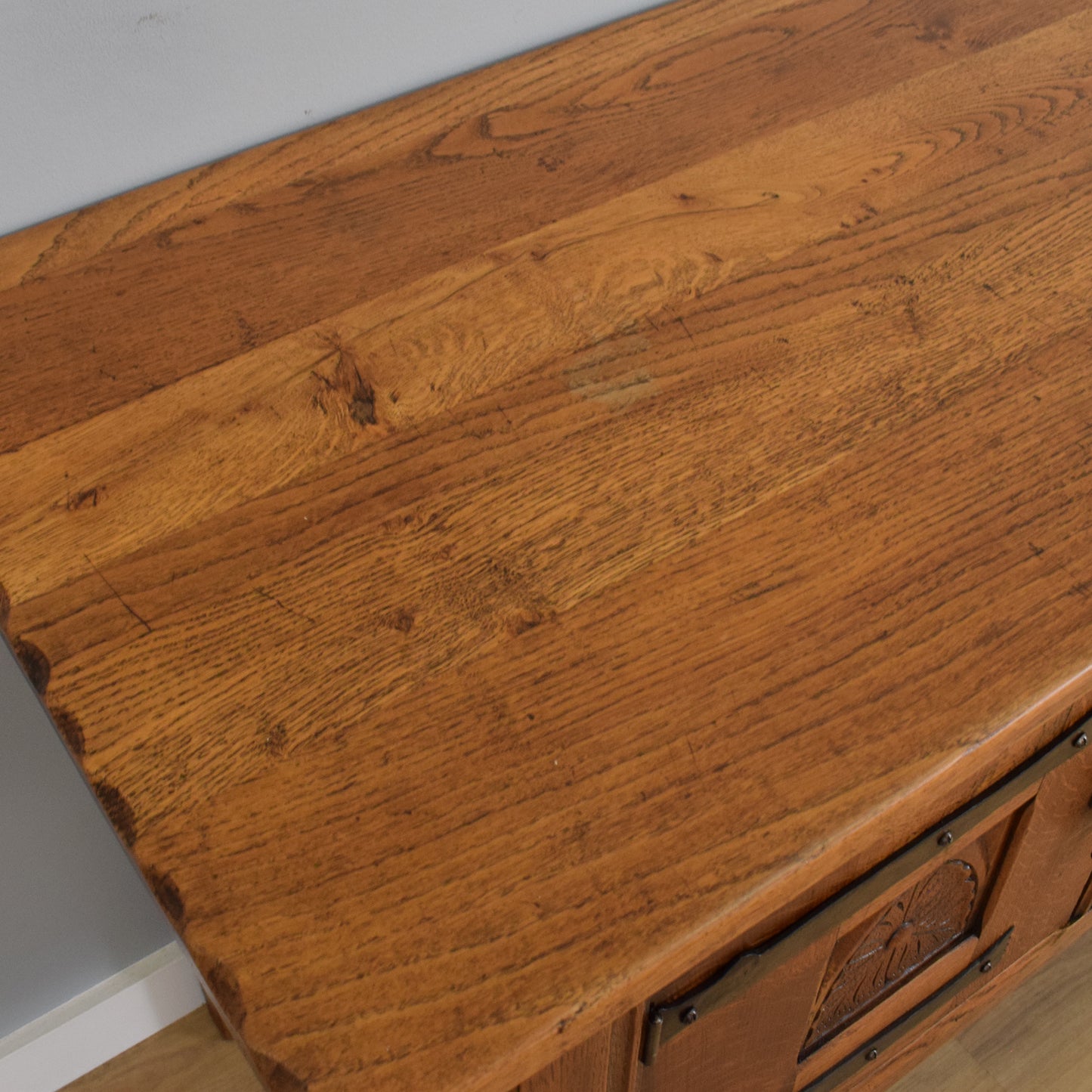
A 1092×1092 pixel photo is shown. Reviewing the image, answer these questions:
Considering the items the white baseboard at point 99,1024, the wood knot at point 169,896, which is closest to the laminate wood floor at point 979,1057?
the white baseboard at point 99,1024

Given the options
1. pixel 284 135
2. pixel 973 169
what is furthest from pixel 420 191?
pixel 973 169

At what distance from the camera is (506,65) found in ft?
2.58

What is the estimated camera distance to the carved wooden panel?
24.7 inches

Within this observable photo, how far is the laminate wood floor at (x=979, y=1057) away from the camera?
108cm

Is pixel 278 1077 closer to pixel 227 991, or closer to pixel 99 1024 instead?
pixel 227 991

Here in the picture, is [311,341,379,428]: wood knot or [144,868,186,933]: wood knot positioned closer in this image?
[144,868,186,933]: wood knot

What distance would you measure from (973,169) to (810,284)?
0.52 ft

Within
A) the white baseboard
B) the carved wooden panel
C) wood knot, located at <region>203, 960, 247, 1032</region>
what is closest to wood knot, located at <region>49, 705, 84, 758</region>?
wood knot, located at <region>203, 960, 247, 1032</region>

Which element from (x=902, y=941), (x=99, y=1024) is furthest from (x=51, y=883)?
(x=902, y=941)

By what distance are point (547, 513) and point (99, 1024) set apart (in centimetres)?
84

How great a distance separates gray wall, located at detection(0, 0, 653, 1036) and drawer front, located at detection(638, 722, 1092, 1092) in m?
0.53

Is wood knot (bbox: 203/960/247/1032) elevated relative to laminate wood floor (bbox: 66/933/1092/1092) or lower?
elevated

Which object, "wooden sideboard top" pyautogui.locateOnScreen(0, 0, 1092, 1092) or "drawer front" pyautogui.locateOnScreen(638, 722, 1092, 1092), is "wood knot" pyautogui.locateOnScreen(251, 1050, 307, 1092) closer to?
"wooden sideboard top" pyautogui.locateOnScreen(0, 0, 1092, 1092)

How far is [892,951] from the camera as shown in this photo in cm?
68
